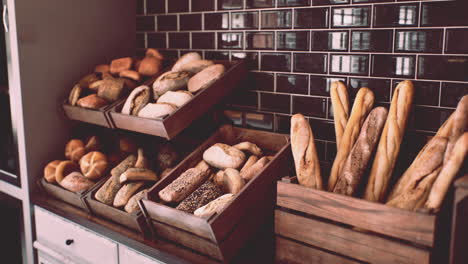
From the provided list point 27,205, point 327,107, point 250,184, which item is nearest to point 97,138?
point 27,205

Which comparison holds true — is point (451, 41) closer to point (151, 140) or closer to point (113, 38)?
point (151, 140)

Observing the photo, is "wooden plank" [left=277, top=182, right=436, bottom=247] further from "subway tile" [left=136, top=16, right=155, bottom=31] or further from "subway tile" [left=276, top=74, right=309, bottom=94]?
"subway tile" [left=136, top=16, right=155, bottom=31]

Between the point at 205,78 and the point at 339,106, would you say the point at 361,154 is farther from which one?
the point at 205,78

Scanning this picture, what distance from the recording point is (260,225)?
1.49 metres

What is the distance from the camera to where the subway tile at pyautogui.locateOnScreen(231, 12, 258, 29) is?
73.6 inches

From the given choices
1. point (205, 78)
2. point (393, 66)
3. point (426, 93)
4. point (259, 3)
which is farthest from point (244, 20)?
point (426, 93)

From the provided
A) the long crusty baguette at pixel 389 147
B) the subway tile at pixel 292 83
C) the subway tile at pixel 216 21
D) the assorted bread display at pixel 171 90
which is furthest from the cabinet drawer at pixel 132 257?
A: the subway tile at pixel 216 21

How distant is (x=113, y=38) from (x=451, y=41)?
1.65 meters

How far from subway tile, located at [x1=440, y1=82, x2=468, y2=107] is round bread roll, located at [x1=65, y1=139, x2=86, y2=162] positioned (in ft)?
5.11

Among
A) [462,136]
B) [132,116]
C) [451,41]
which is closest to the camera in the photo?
[462,136]

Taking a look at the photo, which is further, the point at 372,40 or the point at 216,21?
the point at 216,21

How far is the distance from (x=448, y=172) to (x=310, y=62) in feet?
2.55

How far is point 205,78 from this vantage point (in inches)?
68.1

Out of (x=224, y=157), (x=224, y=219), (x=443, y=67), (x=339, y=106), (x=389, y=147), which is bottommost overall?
(x=224, y=219)
